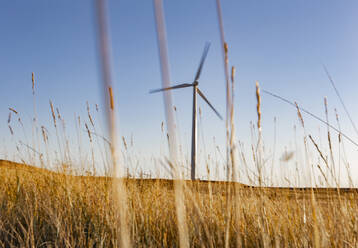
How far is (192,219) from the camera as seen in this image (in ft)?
5.39

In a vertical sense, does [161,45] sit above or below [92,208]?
above

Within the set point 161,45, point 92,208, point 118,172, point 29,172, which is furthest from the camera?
point 29,172

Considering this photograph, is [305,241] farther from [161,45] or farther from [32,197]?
[32,197]

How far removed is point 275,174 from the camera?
286cm

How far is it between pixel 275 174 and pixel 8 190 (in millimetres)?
3333

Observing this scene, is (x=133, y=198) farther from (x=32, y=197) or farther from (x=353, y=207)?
(x=353, y=207)

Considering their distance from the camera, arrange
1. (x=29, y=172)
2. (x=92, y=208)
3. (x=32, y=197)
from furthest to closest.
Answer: (x=29, y=172) → (x=32, y=197) → (x=92, y=208)

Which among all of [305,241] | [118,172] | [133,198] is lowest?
[305,241]

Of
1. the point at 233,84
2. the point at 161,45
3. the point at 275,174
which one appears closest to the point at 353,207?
the point at 275,174

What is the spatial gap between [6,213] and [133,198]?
1279 mm

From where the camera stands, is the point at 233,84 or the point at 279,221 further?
the point at 279,221

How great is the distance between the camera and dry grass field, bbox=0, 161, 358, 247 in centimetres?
187

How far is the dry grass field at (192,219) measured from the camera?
6.14 feet

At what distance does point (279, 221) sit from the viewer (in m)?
2.17
